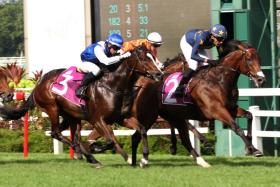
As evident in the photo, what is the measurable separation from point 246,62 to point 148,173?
76.0 inches

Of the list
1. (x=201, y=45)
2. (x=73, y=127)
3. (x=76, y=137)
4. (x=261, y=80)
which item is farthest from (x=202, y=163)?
(x=73, y=127)

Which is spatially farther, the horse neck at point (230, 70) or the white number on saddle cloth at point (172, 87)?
the white number on saddle cloth at point (172, 87)

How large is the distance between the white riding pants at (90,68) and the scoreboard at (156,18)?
19.4ft

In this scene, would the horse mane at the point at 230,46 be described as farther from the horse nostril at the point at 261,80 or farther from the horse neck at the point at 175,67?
the horse neck at the point at 175,67

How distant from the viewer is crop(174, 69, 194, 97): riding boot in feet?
36.2

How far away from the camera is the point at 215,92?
10641mm

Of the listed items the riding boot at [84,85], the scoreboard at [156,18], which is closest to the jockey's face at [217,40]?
the riding boot at [84,85]

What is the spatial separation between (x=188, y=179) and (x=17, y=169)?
2542 millimetres

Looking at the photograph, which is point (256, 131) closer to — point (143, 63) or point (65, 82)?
point (65, 82)

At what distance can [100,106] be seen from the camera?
10625 millimetres

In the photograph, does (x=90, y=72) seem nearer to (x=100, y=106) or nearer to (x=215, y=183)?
(x=100, y=106)

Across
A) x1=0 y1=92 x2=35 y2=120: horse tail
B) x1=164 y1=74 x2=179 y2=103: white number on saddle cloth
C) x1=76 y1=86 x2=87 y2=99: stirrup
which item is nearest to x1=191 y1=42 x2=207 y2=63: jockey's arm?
x1=164 y1=74 x2=179 y2=103: white number on saddle cloth

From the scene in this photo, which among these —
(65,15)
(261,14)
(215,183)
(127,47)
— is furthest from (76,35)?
(215,183)

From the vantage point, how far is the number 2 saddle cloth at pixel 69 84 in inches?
450
